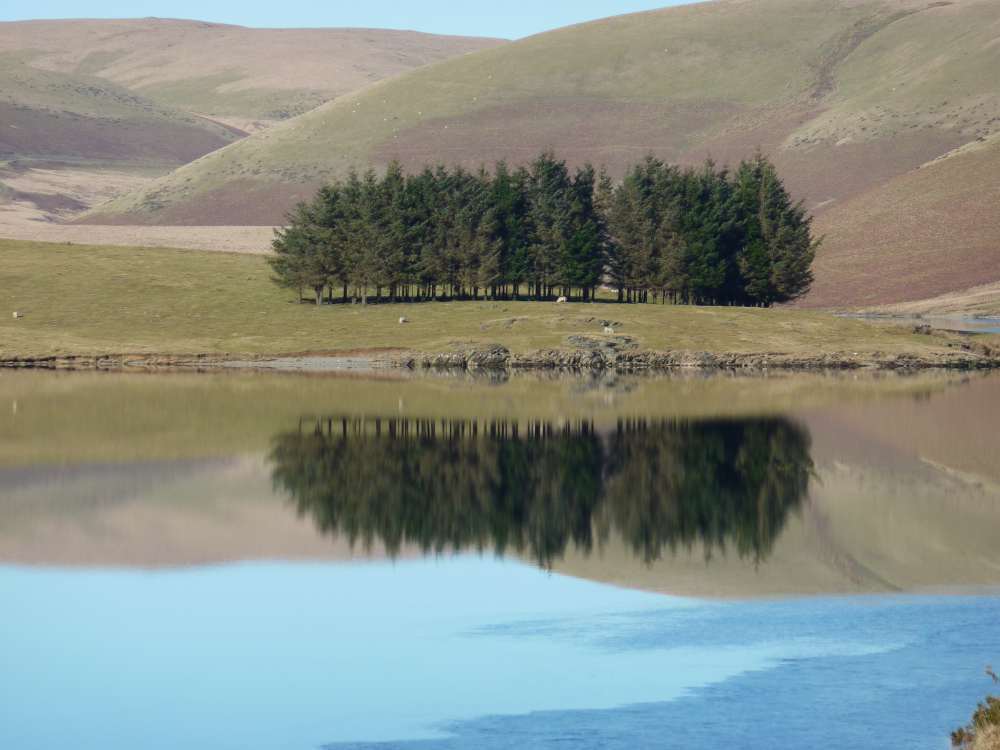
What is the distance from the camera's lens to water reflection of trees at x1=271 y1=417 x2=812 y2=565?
33.4 m

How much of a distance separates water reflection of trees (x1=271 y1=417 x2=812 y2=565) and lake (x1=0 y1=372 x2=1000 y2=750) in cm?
14

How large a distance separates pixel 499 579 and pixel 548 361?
61610mm

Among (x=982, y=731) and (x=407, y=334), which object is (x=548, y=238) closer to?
(x=407, y=334)

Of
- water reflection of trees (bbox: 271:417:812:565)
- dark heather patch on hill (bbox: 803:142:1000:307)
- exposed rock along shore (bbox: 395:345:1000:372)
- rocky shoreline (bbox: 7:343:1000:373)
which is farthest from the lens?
dark heather patch on hill (bbox: 803:142:1000:307)

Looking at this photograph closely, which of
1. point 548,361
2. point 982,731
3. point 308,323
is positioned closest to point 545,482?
point 982,731

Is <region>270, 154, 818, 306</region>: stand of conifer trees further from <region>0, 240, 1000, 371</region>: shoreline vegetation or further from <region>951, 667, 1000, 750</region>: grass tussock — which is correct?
<region>951, 667, 1000, 750</region>: grass tussock

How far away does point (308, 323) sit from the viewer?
3917 inches

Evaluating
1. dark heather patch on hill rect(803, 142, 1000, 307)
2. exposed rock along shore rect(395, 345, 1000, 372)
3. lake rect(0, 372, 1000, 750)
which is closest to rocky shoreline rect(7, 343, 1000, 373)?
exposed rock along shore rect(395, 345, 1000, 372)

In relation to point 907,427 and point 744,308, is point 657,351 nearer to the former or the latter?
point 744,308

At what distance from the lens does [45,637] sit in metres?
24.5

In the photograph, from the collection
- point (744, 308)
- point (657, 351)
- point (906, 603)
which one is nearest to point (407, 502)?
point (906, 603)

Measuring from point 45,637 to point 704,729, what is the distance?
36.7 feet

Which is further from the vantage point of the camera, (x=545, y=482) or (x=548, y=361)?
(x=548, y=361)

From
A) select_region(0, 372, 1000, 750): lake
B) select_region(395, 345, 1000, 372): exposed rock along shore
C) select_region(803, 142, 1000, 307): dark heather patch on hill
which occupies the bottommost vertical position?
select_region(0, 372, 1000, 750): lake
